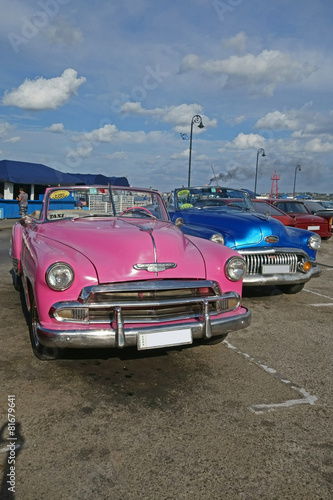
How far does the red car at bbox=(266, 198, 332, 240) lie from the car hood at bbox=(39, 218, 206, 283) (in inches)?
390

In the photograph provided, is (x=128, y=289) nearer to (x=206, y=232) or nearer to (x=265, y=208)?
(x=206, y=232)

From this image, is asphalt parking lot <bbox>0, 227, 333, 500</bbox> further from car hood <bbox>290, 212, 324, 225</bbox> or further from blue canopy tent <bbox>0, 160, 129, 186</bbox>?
blue canopy tent <bbox>0, 160, 129, 186</bbox>

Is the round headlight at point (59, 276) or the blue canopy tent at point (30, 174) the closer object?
the round headlight at point (59, 276)

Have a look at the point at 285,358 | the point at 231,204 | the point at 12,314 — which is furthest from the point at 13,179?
the point at 285,358

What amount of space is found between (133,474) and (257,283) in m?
3.74

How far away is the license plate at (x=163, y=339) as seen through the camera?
3.06 meters

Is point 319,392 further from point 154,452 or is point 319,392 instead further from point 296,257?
point 296,257

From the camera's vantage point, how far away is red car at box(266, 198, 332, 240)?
1314 centimetres

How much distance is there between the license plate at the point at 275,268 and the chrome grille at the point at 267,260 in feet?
0.17

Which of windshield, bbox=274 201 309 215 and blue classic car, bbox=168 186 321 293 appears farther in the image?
windshield, bbox=274 201 309 215

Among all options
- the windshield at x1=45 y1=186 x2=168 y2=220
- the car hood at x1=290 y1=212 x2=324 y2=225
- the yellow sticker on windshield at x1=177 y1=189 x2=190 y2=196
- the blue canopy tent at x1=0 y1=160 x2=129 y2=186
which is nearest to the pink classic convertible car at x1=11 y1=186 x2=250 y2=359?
the windshield at x1=45 y1=186 x2=168 y2=220

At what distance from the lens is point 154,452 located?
2393 millimetres

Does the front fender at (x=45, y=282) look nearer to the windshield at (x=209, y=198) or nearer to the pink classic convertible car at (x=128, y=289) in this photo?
the pink classic convertible car at (x=128, y=289)

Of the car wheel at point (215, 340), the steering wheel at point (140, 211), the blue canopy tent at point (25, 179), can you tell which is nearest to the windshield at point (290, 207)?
the steering wheel at point (140, 211)
